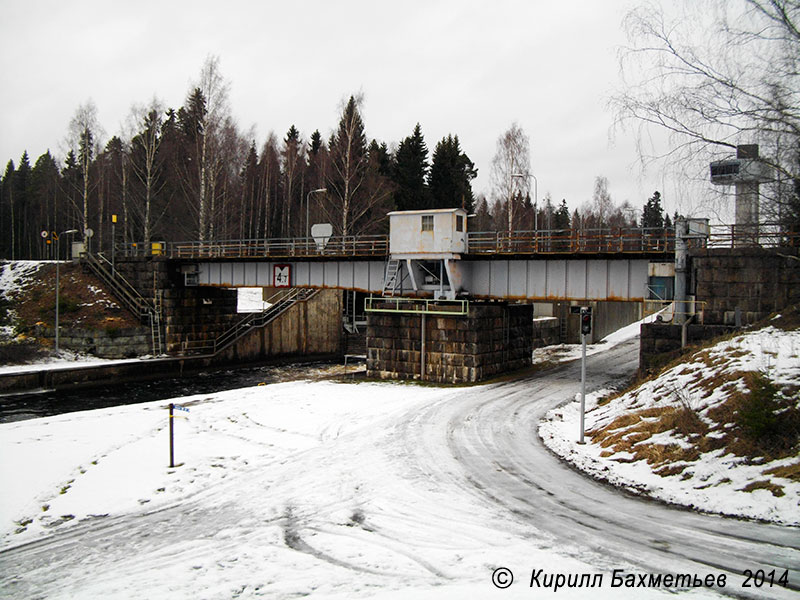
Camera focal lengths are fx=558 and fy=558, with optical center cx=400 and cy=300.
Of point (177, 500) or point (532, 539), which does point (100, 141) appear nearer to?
point (177, 500)

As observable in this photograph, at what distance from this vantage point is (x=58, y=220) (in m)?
73.8

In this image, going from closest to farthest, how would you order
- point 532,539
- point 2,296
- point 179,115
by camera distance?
point 532,539 < point 2,296 < point 179,115

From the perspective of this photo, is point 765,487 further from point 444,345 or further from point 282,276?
point 282,276

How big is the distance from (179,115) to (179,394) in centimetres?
5087

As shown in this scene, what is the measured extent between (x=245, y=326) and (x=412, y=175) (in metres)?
27.2

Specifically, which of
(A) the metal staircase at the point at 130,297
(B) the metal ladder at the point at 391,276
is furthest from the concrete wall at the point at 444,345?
(A) the metal staircase at the point at 130,297

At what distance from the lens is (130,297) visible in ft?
126

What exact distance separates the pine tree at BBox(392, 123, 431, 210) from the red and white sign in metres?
26.6

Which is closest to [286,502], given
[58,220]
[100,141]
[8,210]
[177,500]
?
[177,500]

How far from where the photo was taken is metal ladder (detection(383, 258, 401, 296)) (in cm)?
2822

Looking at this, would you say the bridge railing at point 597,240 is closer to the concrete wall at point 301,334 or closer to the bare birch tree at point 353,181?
the bare birch tree at point 353,181

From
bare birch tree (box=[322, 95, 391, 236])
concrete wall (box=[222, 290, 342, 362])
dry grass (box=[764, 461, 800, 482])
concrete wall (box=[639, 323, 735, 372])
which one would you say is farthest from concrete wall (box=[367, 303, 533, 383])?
dry grass (box=[764, 461, 800, 482])

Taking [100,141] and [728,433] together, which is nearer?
[728,433]

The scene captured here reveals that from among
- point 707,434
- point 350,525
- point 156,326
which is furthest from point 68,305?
point 707,434
